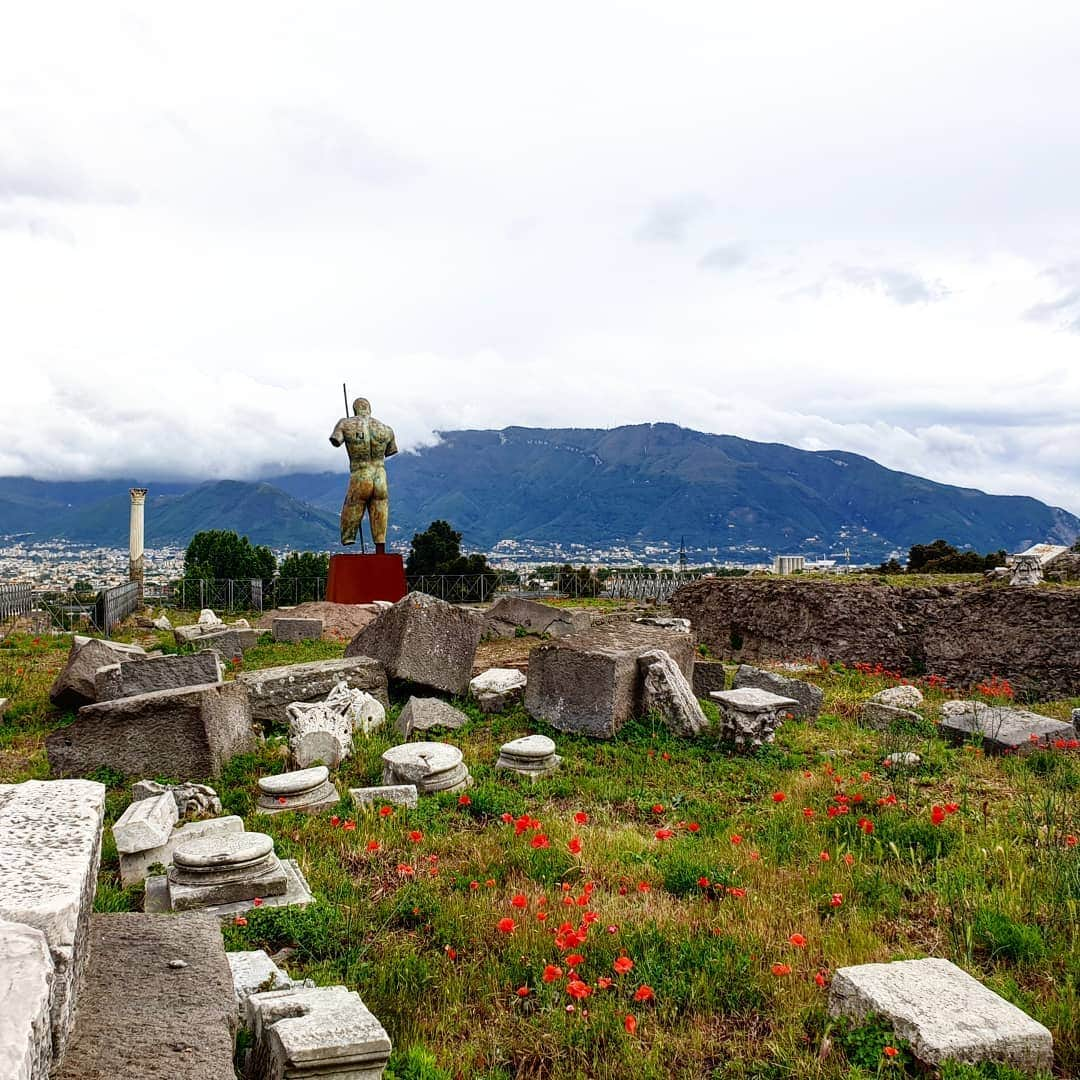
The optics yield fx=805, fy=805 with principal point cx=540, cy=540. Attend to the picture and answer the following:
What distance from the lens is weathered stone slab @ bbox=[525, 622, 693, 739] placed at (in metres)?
8.46

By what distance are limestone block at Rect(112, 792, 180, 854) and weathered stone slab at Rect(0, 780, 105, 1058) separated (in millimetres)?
1572

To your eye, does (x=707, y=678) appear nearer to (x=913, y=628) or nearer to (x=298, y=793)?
(x=913, y=628)

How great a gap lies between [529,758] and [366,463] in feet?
48.6

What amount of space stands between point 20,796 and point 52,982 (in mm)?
1653

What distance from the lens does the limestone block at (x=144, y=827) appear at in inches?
207

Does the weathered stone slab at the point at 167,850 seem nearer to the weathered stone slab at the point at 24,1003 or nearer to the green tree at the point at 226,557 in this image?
the weathered stone slab at the point at 24,1003

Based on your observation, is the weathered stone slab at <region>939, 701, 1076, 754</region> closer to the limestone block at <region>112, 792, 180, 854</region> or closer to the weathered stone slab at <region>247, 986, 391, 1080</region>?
the weathered stone slab at <region>247, 986, 391, 1080</region>

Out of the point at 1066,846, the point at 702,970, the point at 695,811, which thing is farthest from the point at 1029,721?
the point at 702,970

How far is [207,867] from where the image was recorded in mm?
4676

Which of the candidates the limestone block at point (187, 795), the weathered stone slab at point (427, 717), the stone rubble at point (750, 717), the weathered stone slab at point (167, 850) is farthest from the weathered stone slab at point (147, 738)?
the stone rubble at point (750, 717)

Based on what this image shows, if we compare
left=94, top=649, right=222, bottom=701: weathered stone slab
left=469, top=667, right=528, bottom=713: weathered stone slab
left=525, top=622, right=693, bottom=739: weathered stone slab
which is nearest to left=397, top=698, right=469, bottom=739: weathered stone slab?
left=469, top=667, right=528, bottom=713: weathered stone slab

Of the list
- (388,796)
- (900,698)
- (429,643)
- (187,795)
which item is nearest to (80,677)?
(187,795)

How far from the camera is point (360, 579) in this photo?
20.1m

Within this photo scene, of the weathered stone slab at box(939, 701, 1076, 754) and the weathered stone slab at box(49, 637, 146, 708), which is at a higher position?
the weathered stone slab at box(939, 701, 1076, 754)
